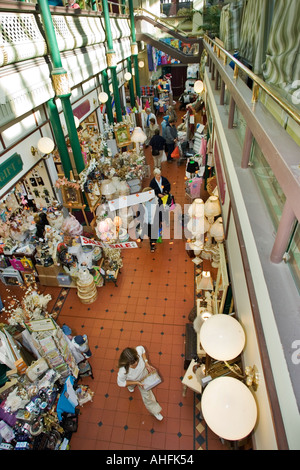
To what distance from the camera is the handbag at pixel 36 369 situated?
4.53 metres

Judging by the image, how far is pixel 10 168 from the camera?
5680 millimetres

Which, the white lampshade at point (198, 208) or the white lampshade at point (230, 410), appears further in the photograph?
the white lampshade at point (198, 208)

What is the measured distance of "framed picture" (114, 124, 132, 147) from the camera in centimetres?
1112

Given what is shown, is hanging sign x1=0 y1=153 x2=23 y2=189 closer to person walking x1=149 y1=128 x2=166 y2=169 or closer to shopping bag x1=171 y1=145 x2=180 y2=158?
person walking x1=149 y1=128 x2=166 y2=169

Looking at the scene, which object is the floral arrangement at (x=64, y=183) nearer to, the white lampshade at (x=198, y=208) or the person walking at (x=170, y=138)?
the white lampshade at (x=198, y=208)

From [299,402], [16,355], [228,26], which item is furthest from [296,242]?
[228,26]

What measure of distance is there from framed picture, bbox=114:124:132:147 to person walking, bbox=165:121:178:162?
5.98 feet

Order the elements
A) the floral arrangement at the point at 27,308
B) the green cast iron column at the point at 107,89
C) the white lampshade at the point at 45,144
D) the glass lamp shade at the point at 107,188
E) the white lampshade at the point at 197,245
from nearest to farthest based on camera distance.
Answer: the floral arrangement at the point at 27,308 < the white lampshade at the point at 45,144 < the white lampshade at the point at 197,245 < the glass lamp shade at the point at 107,188 < the green cast iron column at the point at 107,89

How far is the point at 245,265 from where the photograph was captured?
2.91m

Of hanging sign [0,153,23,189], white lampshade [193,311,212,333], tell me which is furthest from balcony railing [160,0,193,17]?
white lampshade [193,311,212,333]

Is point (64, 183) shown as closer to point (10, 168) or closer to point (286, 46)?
point (10, 168)

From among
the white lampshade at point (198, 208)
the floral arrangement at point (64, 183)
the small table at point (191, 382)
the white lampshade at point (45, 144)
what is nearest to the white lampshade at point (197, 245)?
the white lampshade at point (198, 208)

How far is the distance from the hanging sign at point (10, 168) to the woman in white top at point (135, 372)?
160 inches

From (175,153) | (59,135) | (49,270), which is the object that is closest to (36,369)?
(49,270)
